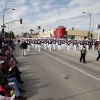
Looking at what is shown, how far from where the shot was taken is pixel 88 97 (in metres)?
6.27

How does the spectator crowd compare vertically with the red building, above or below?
below

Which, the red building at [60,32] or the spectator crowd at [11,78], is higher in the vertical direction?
the red building at [60,32]

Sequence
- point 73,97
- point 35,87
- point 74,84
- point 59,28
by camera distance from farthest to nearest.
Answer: point 59,28 → point 74,84 → point 35,87 → point 73,97

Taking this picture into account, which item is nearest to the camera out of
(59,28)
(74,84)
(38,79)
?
(74,84)

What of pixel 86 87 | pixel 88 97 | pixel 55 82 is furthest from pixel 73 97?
pixel 55 82

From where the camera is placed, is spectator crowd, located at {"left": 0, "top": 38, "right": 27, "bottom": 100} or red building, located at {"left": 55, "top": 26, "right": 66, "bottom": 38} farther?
red building, located at {"left": 55, "top": 26, "right": 66, "bottom": 38}

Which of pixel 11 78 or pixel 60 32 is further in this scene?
pixel 60 32

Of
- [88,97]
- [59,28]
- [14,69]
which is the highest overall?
[59,28]

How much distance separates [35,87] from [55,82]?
3.88 ft

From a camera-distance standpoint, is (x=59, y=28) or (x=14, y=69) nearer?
(x=14, y=69)

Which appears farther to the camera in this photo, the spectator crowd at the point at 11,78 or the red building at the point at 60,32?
the red building at the point at 60,32

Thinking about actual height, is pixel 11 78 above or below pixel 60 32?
below

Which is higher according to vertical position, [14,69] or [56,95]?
[14,69]

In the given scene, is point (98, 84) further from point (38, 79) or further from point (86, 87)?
point (38, 79)
